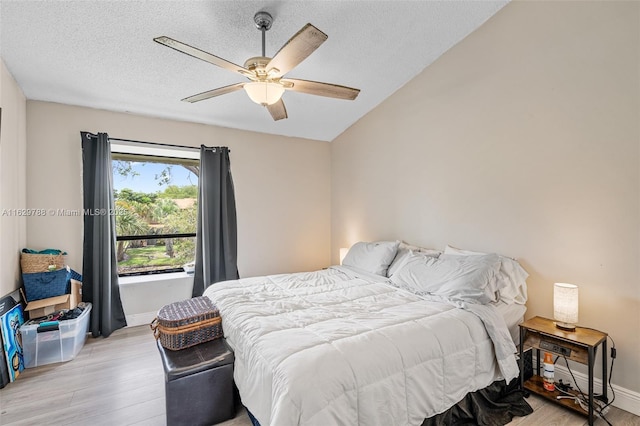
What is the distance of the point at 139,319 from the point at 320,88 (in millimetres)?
3319

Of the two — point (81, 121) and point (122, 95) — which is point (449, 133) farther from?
point (81, 121)

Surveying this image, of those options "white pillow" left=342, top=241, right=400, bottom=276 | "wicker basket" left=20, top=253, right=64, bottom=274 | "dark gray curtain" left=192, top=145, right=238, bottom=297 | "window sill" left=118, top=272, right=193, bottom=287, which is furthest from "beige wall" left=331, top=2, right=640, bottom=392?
"wicker basket" left=20, top=253, right=64, bottom=274

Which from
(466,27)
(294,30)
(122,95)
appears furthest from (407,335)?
(122,95)

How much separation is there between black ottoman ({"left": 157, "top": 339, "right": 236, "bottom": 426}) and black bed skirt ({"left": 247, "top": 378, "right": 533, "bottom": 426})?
20 centimetres

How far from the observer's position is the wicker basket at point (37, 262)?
2688 mm

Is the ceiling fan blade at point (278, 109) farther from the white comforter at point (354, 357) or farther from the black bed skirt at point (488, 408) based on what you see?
the black bed skirt at point (488, 408)

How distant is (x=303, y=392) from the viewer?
1.25 m

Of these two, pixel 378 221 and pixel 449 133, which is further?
pixel 378 221

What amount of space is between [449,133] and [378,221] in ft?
4.57

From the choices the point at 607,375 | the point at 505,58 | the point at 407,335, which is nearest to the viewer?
the point at 407,335

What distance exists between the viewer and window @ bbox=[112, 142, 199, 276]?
3723mm

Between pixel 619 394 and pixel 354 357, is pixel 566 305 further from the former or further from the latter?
pixel 354 357

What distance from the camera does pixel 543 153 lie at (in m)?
2.30

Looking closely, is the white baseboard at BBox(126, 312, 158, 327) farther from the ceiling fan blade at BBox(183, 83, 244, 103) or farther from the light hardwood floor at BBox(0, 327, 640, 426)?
the ceiling fan blade at BBox(183, 83, 244, 103)
